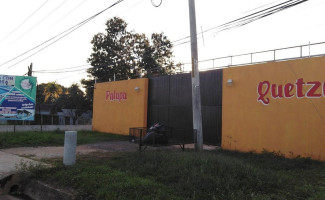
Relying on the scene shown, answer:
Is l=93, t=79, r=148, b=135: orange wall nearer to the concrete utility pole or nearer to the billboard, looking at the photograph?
the billboard

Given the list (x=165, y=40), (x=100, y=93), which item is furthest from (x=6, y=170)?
(x=165, y=40)

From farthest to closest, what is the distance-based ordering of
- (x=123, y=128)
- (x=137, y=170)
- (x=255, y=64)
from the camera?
(x=123, y=128)
(x=255, y=64)
(x=137, y=170)

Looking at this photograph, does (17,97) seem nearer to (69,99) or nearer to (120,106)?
(120,106)

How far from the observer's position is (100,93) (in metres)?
20.3

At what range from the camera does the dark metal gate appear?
12570 mm

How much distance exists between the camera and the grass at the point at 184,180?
4812 mm

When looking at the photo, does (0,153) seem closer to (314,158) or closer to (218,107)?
(218,107)

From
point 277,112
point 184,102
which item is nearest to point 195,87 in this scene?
point 277,112

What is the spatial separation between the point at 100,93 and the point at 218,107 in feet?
34.9

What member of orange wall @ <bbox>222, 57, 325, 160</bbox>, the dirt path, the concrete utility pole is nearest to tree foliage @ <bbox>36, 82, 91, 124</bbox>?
the dirt path

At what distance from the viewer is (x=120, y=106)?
18094 mm

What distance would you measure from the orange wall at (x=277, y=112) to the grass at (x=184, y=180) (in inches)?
95.9

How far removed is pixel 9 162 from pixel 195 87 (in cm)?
652

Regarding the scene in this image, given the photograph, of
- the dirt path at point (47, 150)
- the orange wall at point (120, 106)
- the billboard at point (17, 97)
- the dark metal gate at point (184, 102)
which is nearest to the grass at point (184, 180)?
the dirt path at point (47, 150)
